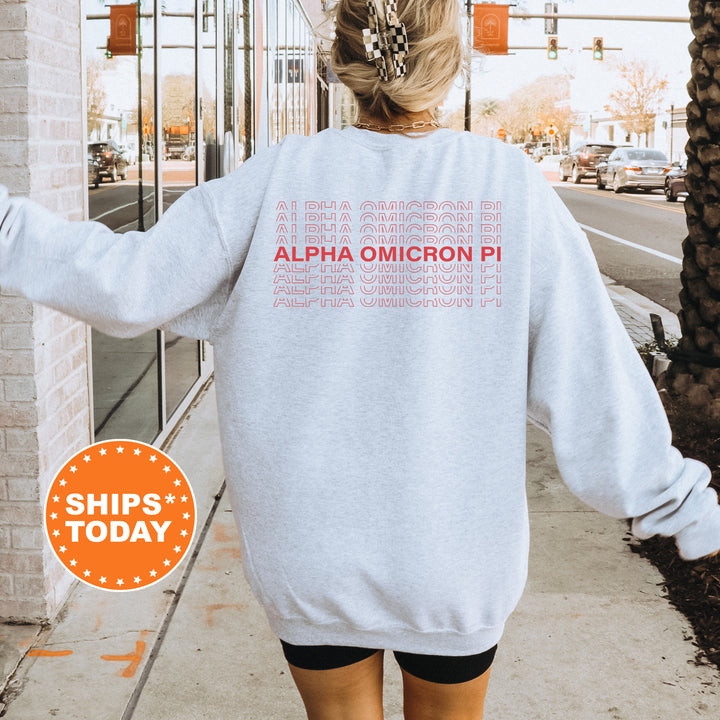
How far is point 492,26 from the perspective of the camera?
32.3 metres

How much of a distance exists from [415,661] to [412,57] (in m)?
1.01

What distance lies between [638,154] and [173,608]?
34.1 meters

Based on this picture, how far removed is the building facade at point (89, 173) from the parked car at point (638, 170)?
28.3 metres

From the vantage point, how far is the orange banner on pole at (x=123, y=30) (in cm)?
449

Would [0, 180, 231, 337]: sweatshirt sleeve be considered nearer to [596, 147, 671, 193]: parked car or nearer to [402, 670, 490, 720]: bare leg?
[402, 670, 490, 720]: bare leg

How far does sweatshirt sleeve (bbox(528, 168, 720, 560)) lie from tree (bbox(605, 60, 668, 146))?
7188 centimetres

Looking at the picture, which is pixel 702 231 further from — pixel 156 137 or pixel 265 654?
pixel 265 654

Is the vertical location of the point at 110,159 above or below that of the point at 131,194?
above

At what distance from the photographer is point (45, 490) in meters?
3.28

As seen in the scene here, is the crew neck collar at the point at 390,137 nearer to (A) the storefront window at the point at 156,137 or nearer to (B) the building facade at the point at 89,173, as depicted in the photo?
(B) the building facade at the point at 89,173

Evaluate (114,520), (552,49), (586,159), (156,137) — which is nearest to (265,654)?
(114,520)

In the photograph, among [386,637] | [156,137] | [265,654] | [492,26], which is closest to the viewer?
[386,637]

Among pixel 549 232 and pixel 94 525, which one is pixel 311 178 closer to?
pixel 549 232

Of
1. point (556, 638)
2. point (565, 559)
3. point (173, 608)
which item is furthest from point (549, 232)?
point (565, 559)
